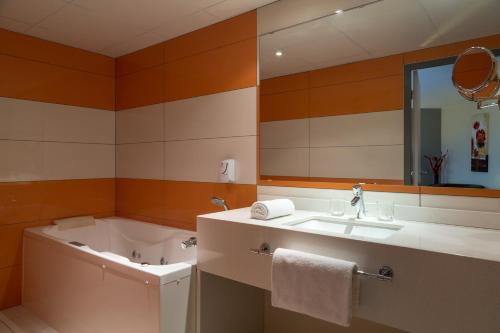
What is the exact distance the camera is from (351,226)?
175cm

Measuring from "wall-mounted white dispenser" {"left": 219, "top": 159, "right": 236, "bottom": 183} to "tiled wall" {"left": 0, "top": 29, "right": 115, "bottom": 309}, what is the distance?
145 centimetres

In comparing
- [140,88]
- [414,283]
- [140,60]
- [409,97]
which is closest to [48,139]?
[140,88]

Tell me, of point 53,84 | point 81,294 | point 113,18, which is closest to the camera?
point 81,294

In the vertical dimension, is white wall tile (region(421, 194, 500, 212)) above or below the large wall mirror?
below

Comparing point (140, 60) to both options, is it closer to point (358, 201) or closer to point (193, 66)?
point (193, 66)

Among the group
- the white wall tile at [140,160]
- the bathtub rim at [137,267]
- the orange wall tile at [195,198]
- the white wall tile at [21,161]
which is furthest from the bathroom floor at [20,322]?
the white wall tile at [140,160]

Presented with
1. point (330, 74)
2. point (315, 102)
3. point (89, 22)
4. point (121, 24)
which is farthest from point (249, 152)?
point (89, 22)

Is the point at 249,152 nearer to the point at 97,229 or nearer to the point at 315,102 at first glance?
the point at 315,102

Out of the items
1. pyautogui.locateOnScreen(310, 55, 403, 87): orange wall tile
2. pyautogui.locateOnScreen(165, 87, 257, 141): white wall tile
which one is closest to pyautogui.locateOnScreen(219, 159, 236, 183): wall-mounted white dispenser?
pyautogui.locateOnScreen(165, 87, 257, 141): white wall tile

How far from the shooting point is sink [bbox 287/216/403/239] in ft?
5.38

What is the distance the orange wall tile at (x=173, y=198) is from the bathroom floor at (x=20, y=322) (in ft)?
3.36

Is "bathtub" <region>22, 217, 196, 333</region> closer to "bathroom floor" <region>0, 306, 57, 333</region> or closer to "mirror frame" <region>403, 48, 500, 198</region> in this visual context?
"bathroom floor" <region>0, 306, 57, 333</region>

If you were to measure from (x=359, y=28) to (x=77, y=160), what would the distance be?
2460 millimetres

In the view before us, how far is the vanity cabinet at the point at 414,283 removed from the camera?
1.07 metres
